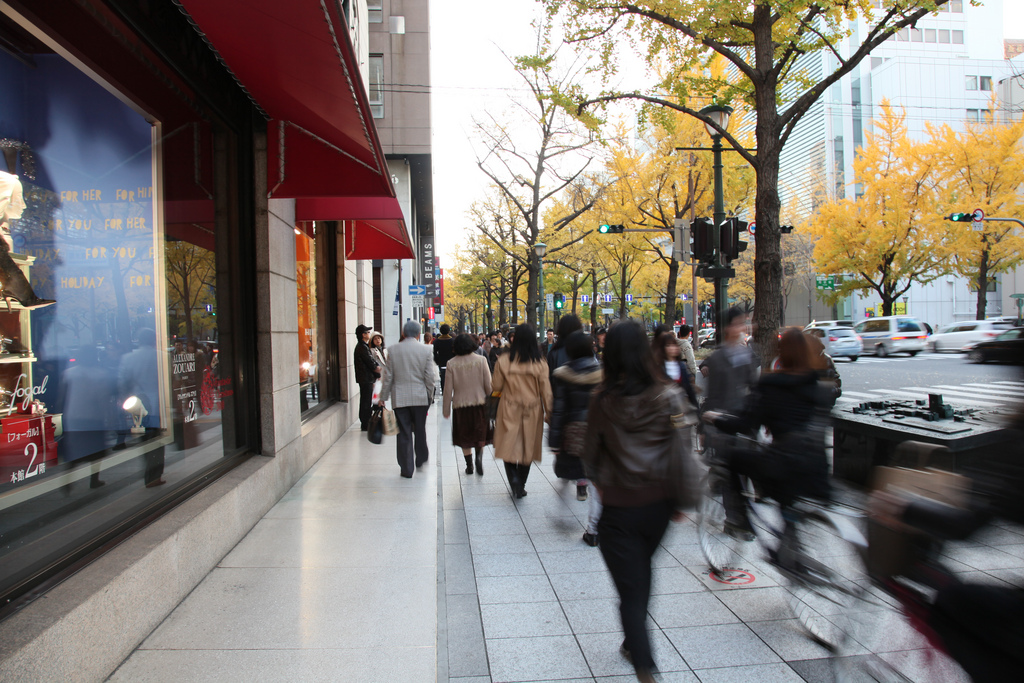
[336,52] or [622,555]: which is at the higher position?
[336,52]

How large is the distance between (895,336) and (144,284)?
103 feet

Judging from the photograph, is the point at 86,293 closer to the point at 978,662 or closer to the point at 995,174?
the point at 978,662

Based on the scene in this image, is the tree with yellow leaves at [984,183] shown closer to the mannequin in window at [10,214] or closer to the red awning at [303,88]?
the red awning at [303,88]

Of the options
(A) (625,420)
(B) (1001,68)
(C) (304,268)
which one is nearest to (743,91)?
(C) (304,268)

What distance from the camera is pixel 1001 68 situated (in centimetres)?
4819

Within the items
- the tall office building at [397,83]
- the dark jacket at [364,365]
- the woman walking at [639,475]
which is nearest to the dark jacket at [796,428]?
the woman walking at [639,475]

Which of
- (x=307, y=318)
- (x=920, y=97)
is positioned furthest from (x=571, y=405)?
(x=920, y=97)

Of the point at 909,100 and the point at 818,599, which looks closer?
the point at 818,599

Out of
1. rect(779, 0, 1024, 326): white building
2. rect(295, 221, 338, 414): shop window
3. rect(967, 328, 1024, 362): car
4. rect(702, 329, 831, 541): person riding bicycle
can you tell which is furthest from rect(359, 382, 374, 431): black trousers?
rect(779, 0, 1024, 326): white building

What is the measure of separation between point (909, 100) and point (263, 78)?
54.1m

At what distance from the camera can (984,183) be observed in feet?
100

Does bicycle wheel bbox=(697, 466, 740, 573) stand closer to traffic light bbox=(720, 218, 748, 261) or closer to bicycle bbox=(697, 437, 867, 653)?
bicycle bbox=(697, 437, 867, 653)

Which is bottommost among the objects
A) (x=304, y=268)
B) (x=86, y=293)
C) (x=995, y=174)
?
(x=86, y=293)

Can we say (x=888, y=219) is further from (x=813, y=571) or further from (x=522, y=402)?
(x=813, y=571)
